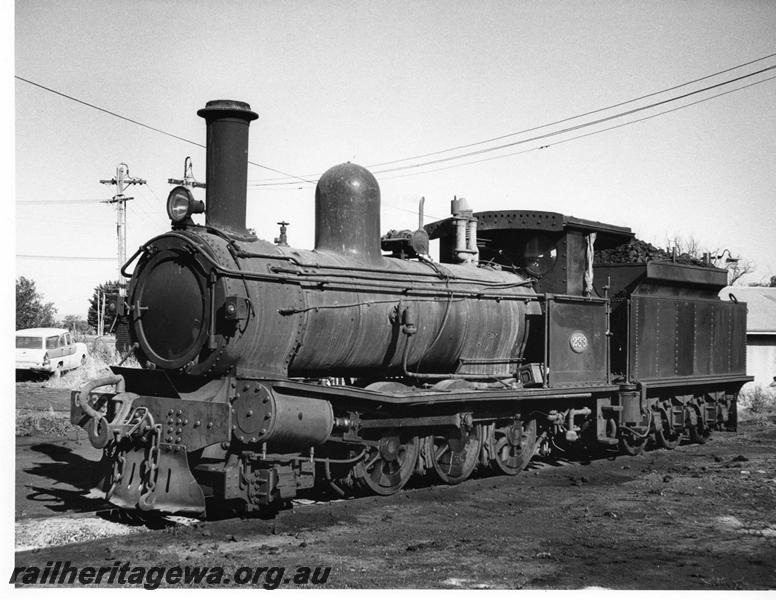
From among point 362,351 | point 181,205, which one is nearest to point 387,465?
point 362,351

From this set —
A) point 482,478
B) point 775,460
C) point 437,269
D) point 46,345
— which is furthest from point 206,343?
point 46,345

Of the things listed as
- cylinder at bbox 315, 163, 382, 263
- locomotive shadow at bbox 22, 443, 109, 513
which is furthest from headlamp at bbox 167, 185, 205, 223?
locomotive shadow at bbox 22, 443, 109, 513

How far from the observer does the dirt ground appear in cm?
667

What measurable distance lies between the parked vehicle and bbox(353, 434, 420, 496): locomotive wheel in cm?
1767

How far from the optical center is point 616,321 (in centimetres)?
1286

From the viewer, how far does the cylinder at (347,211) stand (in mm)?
9648

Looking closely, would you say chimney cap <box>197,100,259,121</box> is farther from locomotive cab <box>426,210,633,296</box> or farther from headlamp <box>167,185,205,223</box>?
locomotive cab <box>426,210,633,296</box>

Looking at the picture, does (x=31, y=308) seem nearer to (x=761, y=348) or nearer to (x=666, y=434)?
(x=666, y=434)

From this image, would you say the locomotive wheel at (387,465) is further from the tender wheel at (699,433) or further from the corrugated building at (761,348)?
the corrugated building at (761,348)

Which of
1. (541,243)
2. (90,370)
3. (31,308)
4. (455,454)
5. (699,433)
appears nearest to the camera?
Result: (455,454)

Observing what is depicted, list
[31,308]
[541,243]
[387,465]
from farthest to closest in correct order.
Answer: [31,308] → [541,243] → [387,465]

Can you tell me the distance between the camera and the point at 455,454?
1065 cm

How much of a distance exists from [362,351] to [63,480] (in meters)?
4.26

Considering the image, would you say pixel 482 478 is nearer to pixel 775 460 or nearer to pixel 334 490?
pixel 334 490
